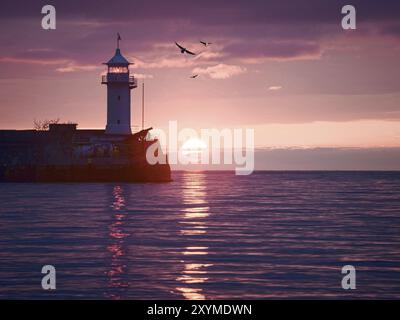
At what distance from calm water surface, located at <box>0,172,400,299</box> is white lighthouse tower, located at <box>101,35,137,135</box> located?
A: 41.1 m

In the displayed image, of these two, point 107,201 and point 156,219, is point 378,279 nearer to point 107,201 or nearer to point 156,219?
point 156,219

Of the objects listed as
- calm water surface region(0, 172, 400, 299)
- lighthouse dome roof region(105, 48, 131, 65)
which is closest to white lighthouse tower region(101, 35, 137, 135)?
lighthouse dome roof region(105, 48, 131, 65)

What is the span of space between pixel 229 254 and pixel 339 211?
3123cm

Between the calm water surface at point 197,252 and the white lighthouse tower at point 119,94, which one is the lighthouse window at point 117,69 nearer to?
the white lighthouse tower at point 119,94

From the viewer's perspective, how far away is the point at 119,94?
9988cm

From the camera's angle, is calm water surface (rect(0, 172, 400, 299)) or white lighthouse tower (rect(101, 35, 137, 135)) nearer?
calm water surface (rect(0, 172, 400, 299))

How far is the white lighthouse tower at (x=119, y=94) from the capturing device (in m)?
99.9

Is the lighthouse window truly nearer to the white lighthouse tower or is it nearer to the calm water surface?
the white lighthouse tower

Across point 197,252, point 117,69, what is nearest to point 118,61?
point 117,69

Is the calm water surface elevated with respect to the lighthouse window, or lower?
lower

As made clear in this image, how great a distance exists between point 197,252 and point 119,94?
68.2 meters

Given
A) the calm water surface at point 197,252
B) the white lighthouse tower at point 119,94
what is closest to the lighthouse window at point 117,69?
the white lighthouse tower at point 119,94

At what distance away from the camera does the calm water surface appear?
960 inches
